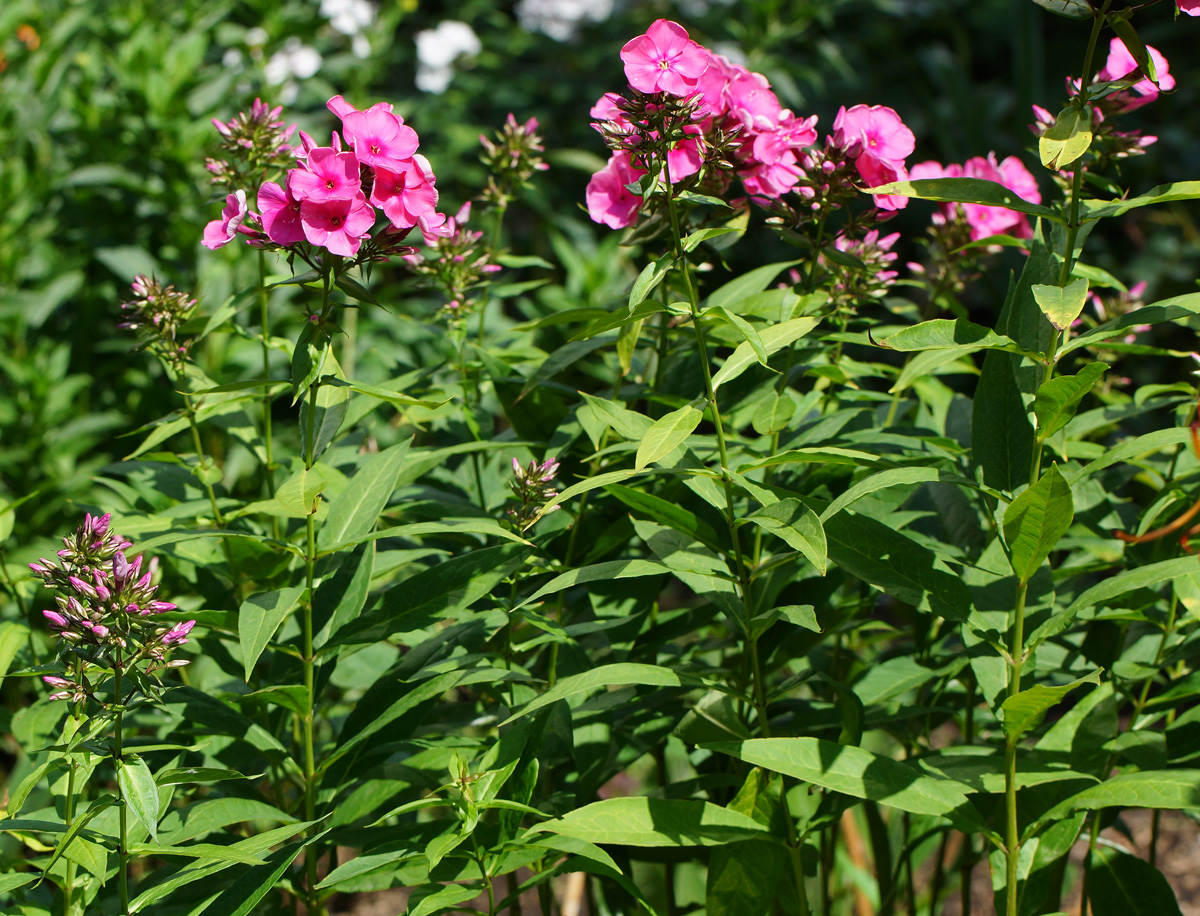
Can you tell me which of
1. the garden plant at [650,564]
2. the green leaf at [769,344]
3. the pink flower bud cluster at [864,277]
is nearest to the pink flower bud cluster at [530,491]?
the garden plant at [650,564]

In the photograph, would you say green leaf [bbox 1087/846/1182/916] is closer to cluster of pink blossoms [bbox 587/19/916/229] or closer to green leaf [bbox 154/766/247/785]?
cluster of pink blossoms [bbox 587/19/916/229]

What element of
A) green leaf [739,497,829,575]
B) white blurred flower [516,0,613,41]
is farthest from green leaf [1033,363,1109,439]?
white blurred flower [516,0,613,41]

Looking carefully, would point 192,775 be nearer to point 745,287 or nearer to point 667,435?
point 667,435

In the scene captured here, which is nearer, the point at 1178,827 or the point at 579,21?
the point at 1178,827

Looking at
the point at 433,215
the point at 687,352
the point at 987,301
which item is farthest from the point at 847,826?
the point at 987,301

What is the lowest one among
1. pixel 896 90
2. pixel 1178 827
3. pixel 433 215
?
pixel 1178 827

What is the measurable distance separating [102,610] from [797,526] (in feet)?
2.07

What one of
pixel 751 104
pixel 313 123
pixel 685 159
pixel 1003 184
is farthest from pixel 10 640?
pixel 313 123

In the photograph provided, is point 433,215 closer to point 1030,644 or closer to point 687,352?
point 687,352

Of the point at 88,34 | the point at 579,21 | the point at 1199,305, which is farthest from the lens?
the point at 579,21

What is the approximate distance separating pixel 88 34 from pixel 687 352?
11.7 feet

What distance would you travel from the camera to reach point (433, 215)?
41.3 inches

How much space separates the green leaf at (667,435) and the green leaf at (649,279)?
12cm

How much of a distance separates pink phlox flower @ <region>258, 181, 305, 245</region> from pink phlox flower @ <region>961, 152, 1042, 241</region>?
984 millimetres
